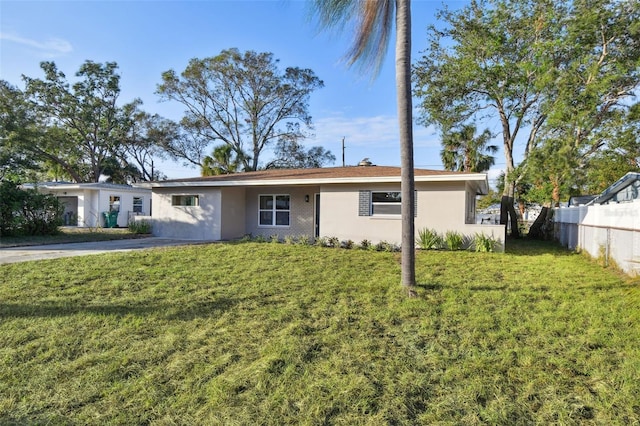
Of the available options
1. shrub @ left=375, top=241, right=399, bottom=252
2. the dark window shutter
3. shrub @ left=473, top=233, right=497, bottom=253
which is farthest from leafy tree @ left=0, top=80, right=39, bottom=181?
shrub @ left=473, top=233, right=497, bottom=253

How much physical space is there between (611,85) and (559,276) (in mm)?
12212

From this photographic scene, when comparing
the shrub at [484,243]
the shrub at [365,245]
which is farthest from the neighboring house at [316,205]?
the shrub at [365,245]

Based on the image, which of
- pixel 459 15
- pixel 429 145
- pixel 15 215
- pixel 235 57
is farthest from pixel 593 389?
pixel 235 57

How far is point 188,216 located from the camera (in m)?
15.0

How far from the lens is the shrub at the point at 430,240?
1177cm

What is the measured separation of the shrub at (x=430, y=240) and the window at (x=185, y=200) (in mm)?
9308

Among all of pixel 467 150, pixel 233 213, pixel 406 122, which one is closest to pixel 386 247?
pixel 406 122

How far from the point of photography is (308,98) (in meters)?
32.1

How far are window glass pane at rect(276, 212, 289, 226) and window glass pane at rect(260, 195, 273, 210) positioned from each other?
56cm

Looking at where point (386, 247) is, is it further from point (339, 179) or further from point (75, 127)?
point (75, 127)

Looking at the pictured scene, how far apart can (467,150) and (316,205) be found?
14.8 m

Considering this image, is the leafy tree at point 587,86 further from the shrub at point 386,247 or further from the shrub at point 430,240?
the shrub at point 386,247

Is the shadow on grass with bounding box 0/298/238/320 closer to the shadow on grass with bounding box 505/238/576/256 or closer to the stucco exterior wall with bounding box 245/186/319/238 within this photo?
the stucco exterior wall with bounding box 245/186/319/238

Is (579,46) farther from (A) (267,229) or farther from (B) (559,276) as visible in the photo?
(A) (267,229)
